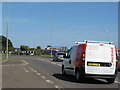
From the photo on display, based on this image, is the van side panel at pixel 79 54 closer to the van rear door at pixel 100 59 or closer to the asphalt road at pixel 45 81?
the van rear door at pixel 100 59

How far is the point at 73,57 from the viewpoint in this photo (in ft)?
48.5

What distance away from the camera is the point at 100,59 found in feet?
43.2

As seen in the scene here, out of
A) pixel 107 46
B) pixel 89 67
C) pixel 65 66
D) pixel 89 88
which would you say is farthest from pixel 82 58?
pixel 65 66

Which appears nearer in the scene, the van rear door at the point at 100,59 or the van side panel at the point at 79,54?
the van rear door at the point at 100,59

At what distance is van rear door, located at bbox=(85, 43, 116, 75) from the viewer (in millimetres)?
13078

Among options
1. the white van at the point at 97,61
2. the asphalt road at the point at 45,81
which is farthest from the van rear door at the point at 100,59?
the asphalt road at the point at 45,81

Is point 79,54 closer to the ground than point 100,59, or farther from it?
farther from it

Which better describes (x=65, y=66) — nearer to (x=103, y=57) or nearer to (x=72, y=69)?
(x=72, y=69)

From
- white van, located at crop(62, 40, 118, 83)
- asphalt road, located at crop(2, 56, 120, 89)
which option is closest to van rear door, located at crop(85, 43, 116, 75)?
white van, located at crop(62, 40, 118, 83)

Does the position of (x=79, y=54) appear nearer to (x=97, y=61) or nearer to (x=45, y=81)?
(x=97, y=61)

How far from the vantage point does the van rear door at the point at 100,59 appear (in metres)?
13.1

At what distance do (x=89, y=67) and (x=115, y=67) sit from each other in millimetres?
1389

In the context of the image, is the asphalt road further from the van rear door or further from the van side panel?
the van side panel

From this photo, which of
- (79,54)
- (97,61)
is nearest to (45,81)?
(79,54)
